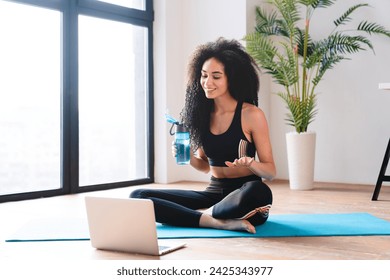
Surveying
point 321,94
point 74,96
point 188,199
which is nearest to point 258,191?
point 188,199

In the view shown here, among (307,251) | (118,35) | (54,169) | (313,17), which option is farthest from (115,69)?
(307,251)

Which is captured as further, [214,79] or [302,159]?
[302,159]

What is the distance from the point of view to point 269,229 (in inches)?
108

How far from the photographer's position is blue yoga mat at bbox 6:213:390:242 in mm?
2594

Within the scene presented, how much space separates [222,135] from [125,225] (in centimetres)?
81

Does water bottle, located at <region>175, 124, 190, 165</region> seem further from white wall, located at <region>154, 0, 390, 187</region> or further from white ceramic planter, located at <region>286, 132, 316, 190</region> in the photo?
white wall, located at <region>154, 0, 390, 187</region>

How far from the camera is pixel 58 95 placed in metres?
4.52

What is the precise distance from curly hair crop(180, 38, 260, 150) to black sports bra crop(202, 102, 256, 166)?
7 centimetres

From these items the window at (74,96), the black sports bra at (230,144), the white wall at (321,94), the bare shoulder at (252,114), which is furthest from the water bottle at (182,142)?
the white wall at (321,94)

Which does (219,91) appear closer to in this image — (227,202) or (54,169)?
(227,202)

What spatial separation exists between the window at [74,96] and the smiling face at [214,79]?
2.01 metres

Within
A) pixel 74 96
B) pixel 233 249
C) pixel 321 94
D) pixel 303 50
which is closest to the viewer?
pixel 233 249

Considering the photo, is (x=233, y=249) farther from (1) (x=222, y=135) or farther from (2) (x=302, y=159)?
(2) (x=302, y=159)

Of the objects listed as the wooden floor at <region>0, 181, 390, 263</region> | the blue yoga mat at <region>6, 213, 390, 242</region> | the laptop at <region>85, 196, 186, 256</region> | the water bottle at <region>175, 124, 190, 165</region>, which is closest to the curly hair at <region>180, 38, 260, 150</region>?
the water bottle at <region>175, 124, 190, 165</region>
